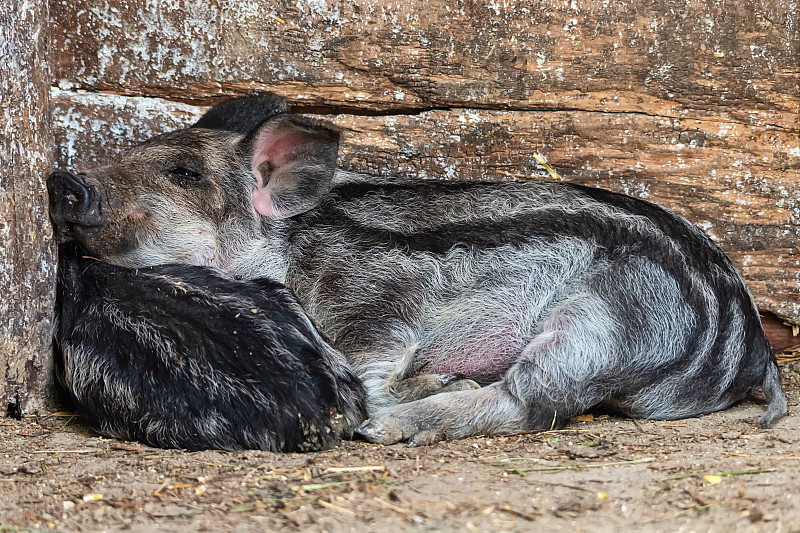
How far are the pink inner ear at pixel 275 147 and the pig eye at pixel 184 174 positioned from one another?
28 centimetres

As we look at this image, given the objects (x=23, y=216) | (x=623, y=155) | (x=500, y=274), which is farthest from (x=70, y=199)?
(x=623, y=155)

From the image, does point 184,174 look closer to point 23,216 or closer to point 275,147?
point 275,147

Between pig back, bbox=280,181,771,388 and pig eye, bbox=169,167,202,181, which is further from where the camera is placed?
pig eye, bbox=169,167,202,181

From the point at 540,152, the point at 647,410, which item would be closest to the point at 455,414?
the point at 647,410

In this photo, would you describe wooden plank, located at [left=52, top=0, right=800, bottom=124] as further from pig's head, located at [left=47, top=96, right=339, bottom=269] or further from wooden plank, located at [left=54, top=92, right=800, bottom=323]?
pig's head, located at [left=47, top=96, right=339, bottom=269]

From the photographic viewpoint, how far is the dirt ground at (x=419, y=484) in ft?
7.26

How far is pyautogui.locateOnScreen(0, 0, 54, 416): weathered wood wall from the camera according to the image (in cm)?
329

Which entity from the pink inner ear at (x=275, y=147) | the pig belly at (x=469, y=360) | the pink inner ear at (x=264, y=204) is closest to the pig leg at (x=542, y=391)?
the pig belly at (x=469, y=360)

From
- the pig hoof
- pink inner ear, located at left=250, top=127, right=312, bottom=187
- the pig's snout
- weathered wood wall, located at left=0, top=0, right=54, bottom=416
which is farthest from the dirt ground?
pink inner ear, located at left=250, top=127, right=312, bottom=187

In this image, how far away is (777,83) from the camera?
4.50m

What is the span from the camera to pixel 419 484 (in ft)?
8.41

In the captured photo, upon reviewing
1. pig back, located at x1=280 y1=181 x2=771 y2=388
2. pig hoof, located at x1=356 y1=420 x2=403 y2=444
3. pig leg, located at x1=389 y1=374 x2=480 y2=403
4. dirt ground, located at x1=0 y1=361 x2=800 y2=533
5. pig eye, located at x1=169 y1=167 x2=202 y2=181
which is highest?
pig eye, located at x1=169 y1=167 x2=202 y2=181

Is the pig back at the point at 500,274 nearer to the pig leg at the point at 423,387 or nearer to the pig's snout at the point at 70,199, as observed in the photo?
the pig leg at the point at 423,387

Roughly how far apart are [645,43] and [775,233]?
128cm
